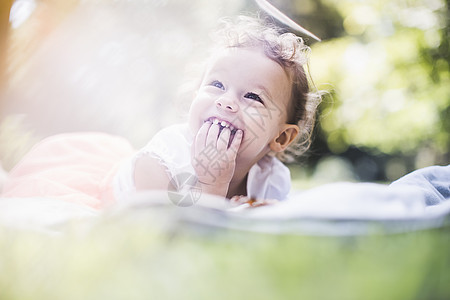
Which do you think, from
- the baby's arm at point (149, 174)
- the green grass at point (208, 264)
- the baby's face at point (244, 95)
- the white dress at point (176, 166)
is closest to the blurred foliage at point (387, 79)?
the white dress at point (176, 166)

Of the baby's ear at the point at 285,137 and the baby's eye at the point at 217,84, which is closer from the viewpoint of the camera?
the baby's eye at the point at 217,84

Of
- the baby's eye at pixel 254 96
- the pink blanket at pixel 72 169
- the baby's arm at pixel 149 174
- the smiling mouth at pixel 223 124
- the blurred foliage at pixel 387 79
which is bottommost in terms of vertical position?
Result: the blurred foliage at pixel 387 79

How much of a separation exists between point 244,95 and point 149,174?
200 mm

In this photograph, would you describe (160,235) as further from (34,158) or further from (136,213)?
(34,158)

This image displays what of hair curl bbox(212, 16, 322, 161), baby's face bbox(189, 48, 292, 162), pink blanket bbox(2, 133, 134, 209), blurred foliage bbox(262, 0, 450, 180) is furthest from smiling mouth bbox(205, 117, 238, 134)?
blurred foliage bbox(262, 0, 450, 180)

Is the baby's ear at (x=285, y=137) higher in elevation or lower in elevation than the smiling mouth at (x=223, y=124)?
lower

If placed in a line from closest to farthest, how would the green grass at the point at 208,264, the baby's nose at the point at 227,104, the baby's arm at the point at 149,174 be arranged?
the green grass at the point at 208,264
the baby's nose at the point at 227,104
the baby's arm at the point at 149,174

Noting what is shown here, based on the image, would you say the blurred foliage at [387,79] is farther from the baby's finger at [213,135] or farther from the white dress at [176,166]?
the baby's finger at [213,135]

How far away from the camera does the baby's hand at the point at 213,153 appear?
53cm

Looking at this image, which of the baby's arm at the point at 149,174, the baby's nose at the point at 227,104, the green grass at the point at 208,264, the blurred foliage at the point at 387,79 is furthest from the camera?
the blurred foliage at the point at 387,79

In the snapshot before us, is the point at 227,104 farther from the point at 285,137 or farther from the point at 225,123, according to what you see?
the point at 285,137

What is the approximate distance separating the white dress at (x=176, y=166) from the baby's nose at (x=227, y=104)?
0.10 m

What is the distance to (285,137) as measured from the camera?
71 cm

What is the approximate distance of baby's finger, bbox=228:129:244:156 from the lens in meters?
0.53
